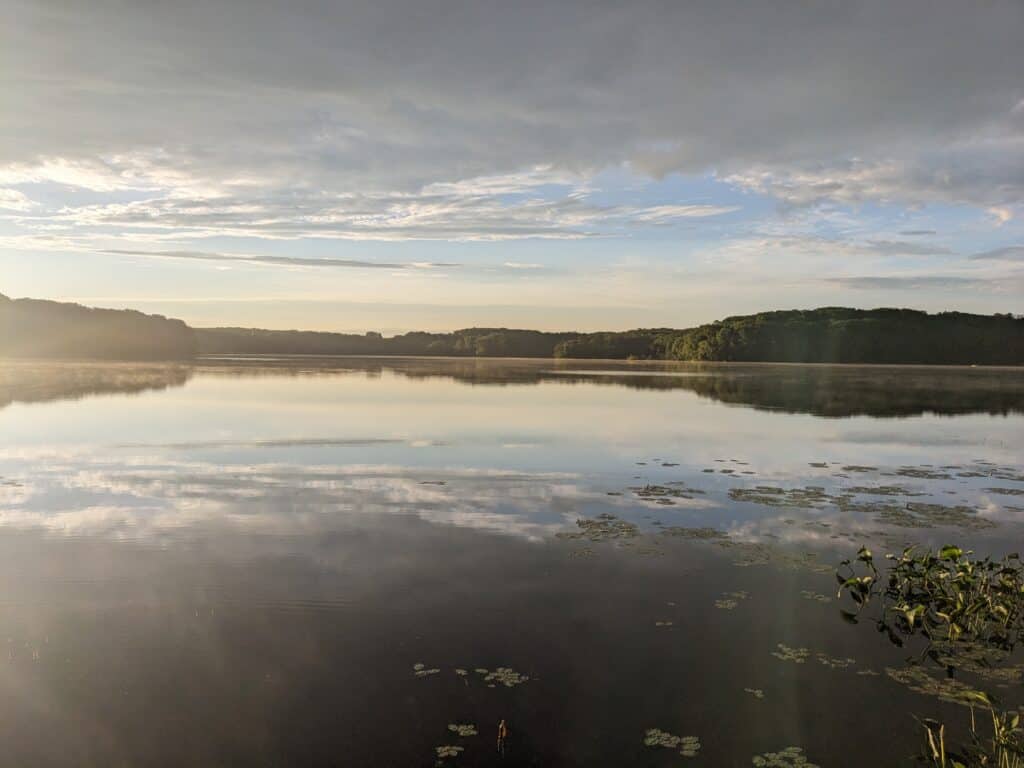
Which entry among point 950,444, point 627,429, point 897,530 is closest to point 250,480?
point 897,530

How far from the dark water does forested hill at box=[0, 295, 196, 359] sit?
16731 cm

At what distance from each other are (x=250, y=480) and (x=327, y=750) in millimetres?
13807

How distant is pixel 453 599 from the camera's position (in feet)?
36.4

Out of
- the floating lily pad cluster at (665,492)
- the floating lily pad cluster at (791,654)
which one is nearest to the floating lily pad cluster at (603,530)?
the floating lily pad cluster at (665,492)

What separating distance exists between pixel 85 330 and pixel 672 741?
214 metres

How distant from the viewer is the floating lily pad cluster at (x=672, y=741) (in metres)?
7.38

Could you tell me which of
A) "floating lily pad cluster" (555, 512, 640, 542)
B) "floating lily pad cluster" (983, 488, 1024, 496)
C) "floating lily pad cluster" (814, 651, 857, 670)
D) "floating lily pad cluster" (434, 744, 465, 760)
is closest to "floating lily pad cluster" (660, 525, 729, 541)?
"floating lily pad cluster" (555, 512, 640, 542)

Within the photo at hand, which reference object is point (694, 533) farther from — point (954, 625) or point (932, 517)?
point (932, 517)

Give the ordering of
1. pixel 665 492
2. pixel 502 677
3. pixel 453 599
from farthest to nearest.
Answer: pixel 665 492 → pixel 453 599 → pixel 502 677

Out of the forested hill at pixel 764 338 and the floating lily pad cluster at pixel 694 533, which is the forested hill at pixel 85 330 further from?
the floating lily pad cluster at pixel 694 533

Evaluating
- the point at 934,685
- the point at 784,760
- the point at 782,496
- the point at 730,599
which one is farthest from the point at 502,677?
the point at 782,496

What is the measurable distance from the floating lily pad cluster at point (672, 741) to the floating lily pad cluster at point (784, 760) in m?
0.58

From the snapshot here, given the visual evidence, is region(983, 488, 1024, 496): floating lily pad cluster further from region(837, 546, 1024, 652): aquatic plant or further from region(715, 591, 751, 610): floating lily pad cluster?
region(715, 591, 751, 610): floating lily pad cluster

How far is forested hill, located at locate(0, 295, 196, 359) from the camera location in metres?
178
